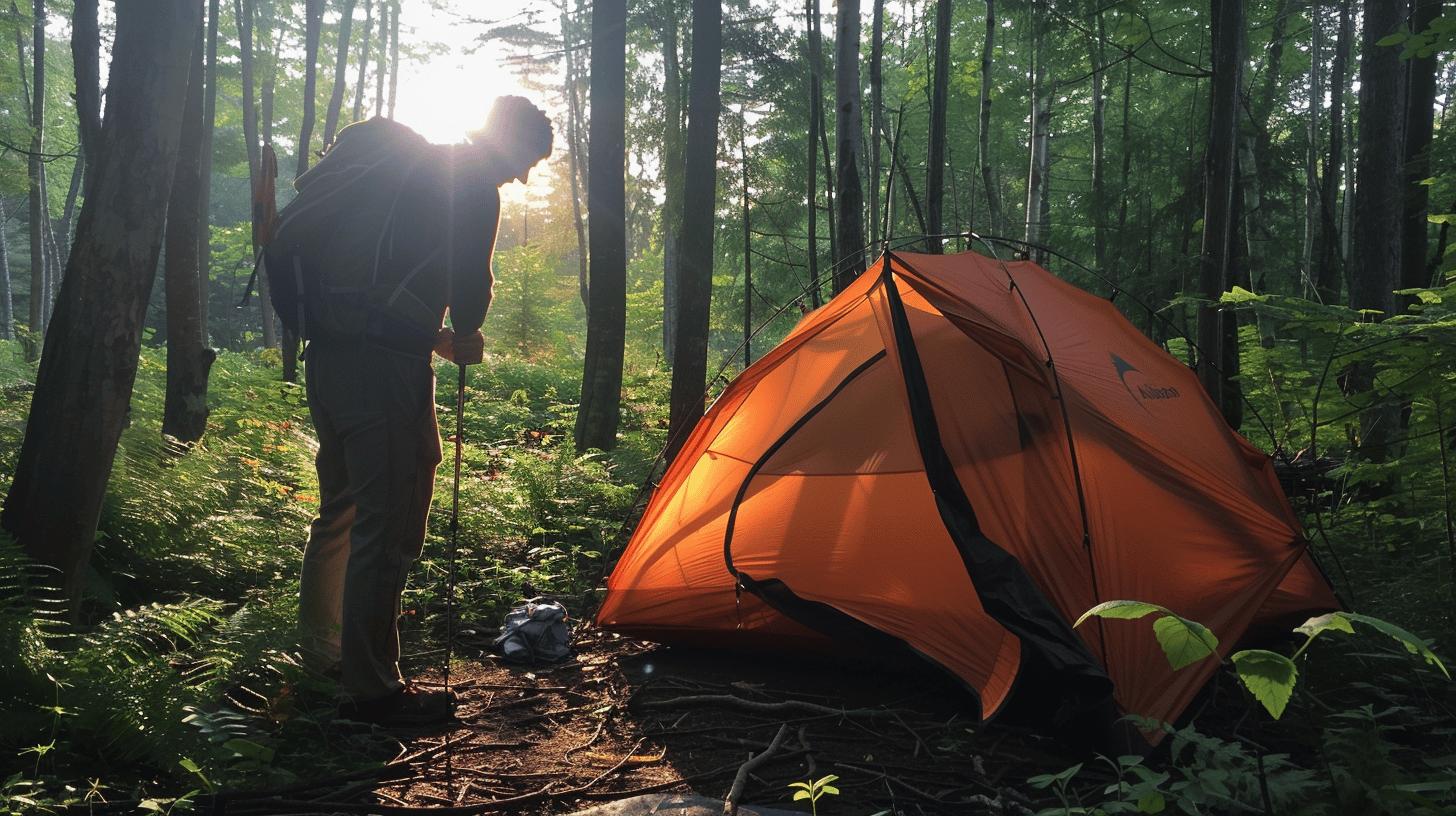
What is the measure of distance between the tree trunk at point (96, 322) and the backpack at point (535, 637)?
67.3 inches

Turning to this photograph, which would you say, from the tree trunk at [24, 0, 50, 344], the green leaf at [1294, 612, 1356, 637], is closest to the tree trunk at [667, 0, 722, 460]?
the green leaf at [1294, 612, 1356, 637]

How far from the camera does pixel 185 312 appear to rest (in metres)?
7.84

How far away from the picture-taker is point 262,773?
2.66 m

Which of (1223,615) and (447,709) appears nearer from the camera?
(447,709)

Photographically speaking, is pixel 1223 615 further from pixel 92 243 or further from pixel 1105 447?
pixel 92 243

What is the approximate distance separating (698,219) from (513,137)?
5011 mm

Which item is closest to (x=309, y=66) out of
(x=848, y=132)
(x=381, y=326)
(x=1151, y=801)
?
(x=848, y=132)

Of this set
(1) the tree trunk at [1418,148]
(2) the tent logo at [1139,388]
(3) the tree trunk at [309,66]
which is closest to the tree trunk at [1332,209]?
(1) the tree trunk at [1418,148]

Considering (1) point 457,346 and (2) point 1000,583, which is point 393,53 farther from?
(2) point 1000,583

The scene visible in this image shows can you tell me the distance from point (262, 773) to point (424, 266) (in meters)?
Answer: 1.70

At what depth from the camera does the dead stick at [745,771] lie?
2797 millimetres

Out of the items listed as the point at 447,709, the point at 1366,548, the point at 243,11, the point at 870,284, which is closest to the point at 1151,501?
the point at 870,284

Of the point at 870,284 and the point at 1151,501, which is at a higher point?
the point at 870,284

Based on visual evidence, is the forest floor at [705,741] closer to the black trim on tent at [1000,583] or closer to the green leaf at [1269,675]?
the black trim on tent at [1000,583]
